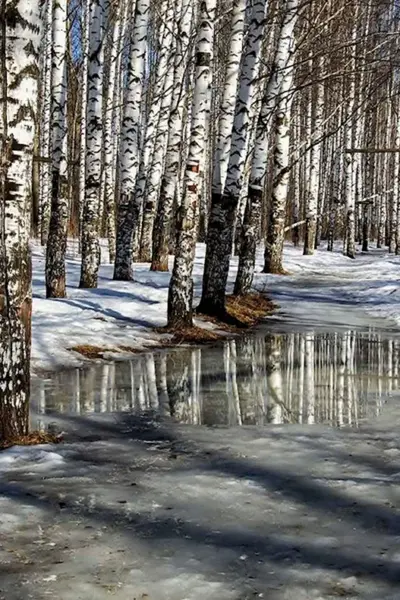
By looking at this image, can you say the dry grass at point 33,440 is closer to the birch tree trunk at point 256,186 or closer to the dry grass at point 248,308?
the dry grass at point 248,308

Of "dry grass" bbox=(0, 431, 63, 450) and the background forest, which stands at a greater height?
the background forest

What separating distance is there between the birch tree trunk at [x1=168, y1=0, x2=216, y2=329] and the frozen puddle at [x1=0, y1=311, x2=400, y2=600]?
278cm

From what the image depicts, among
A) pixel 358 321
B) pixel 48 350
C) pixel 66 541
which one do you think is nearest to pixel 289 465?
pixel 66 541

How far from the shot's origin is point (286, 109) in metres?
16.5

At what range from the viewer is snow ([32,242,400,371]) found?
8.55m

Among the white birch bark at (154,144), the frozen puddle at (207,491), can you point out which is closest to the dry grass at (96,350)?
the frozen puddle at (207,491)

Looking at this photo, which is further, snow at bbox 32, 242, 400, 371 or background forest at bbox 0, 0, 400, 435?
snow at bbox 32, 242, 400, 371

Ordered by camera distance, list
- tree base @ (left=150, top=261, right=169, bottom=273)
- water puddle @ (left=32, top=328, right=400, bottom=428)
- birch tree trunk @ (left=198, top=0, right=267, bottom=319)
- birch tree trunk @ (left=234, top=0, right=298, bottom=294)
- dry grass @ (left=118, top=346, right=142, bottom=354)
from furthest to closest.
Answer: tree base @ (left=150, top=261, right=169, bottom=273) → birch tree trunk @ (left=234, top=0, right=298, bottom=294) → birch tree trunk @ (left=198, top=0, right=267, bottom=319) → dry grass @ (left=118, top=346, right=142, bottom=354) → water puddle @ (left=32, top=328, right=400, bottom=428)

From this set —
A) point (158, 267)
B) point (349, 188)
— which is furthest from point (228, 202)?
point (349, 188)

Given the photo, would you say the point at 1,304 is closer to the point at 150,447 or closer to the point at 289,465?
the point at 150,447

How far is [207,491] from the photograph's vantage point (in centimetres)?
376

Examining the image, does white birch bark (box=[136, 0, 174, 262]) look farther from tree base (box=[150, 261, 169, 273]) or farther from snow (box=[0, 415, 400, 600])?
snow (box=[0, 415, 400, 600])

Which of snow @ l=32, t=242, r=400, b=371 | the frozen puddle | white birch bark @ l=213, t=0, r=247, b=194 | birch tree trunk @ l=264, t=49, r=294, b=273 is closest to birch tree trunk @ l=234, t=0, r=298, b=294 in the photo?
snow @ l=32, t=242, r=400, b=371

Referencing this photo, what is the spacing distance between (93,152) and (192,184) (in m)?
3.58
